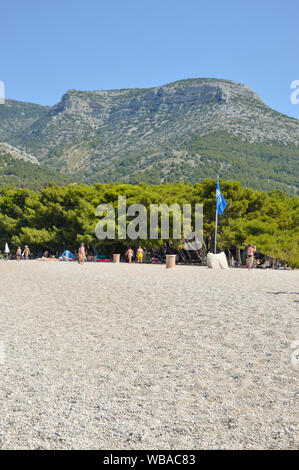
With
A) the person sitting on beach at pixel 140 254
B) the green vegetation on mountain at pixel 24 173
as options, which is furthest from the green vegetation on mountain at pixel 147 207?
the green vegetation on mountain at pixel 24 173

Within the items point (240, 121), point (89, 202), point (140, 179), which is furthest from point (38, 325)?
point (240, 121)

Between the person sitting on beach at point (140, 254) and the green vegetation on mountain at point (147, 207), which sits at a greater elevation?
the green vegetation on mountain at point (147, 207)

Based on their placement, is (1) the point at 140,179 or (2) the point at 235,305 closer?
(2) the point at 235,305

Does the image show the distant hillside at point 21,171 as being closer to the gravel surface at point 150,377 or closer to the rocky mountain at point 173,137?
the rocky mountain at point 173,137

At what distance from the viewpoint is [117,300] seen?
36.8ft

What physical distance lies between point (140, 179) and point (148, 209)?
70.8 m

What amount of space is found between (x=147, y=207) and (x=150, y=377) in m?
30.8

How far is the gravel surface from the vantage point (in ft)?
12.7

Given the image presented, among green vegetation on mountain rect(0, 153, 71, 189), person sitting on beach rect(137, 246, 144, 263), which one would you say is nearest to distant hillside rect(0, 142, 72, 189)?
green vegetation on mountain rect(0, 153, 71, 189)

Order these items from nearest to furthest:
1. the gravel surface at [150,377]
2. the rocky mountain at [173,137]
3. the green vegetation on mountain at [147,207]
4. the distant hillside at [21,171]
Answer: the gravel surface at [150,377] < the green vegetation on mountain at [147,207] < the rocky mountain at [173,137] < the distant hillside at [21,171]

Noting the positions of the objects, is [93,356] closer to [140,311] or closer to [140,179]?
[140,311]

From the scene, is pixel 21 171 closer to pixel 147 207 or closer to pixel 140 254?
pixel 147 207

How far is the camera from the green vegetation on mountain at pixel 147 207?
31.4m

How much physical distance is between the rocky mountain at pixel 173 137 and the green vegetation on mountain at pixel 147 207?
196 ft
